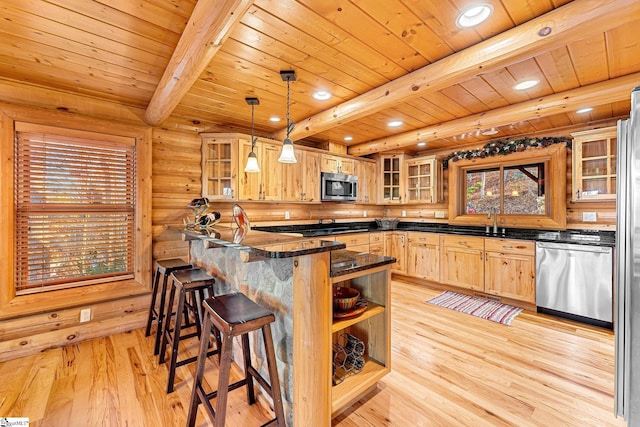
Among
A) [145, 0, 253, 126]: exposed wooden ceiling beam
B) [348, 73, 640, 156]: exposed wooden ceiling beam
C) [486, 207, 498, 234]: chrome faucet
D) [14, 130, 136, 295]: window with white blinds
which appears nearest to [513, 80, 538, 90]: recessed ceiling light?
[348, 73, 640, 156]: exposed wooden ceiling beam

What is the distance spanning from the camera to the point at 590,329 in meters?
2.91

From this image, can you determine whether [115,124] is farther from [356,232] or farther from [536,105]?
[536,105]

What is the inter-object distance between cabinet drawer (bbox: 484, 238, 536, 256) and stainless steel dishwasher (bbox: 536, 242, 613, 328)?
89mm

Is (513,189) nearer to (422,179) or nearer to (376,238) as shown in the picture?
(422,179)

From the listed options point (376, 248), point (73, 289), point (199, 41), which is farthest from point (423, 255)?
point (73, 289)

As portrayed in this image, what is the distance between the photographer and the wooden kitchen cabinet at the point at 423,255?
4363 millimetres

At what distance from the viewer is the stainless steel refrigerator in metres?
0.92

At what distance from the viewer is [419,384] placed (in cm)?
200

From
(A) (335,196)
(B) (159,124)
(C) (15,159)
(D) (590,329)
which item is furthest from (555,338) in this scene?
(C) (15,159)

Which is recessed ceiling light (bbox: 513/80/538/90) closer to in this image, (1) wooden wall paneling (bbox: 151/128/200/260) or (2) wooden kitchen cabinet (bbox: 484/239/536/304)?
(2) wooden kitchen cabinet (bbox: 484/239/536/304)

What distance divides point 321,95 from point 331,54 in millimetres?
734

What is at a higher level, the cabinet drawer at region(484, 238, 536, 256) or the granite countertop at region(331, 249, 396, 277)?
the granite countertop at region(331, 249, 396, 277)

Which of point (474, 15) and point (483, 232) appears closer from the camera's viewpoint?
point (474, 15)

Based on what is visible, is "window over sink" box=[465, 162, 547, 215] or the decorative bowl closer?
the decorative bowl
